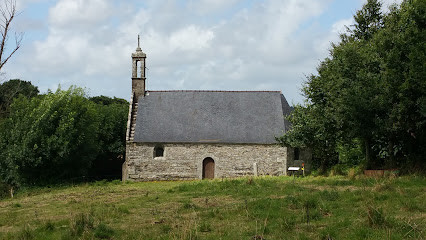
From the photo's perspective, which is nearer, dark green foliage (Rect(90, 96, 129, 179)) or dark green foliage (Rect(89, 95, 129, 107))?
dark green foliage (Rect(90, 96, 129, 179))

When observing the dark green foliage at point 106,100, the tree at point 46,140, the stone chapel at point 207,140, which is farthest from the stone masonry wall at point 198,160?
the dark green foliage at point 106,100

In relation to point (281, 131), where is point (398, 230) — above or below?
below

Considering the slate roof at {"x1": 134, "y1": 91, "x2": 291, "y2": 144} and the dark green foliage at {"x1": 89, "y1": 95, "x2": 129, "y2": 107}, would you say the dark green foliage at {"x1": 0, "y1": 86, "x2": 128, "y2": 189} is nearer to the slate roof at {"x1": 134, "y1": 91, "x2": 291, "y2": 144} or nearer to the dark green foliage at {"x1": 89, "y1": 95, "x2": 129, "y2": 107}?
the slate roof at {"x1": 134, "y1": 91, "x2": 291, "y2": 144}

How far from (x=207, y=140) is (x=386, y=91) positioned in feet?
53.9

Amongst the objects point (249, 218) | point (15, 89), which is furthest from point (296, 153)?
point (15, 89)

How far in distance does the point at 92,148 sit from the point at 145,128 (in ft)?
12.9

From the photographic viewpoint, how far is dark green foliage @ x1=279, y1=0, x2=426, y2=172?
2017 centimetres

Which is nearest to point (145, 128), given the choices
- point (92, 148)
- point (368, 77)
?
point (92, 148)

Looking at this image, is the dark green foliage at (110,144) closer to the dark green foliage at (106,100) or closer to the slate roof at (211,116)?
the slate roof at (211,116)

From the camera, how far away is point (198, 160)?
34.7 meters

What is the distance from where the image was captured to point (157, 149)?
35531 millimetres

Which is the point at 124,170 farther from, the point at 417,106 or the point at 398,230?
the point at 398,230

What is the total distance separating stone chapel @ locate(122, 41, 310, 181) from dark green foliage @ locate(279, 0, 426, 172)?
305 inches

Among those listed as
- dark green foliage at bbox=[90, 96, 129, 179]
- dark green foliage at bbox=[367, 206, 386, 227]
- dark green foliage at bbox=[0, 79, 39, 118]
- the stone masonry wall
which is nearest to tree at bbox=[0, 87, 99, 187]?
the stone masonry wall
